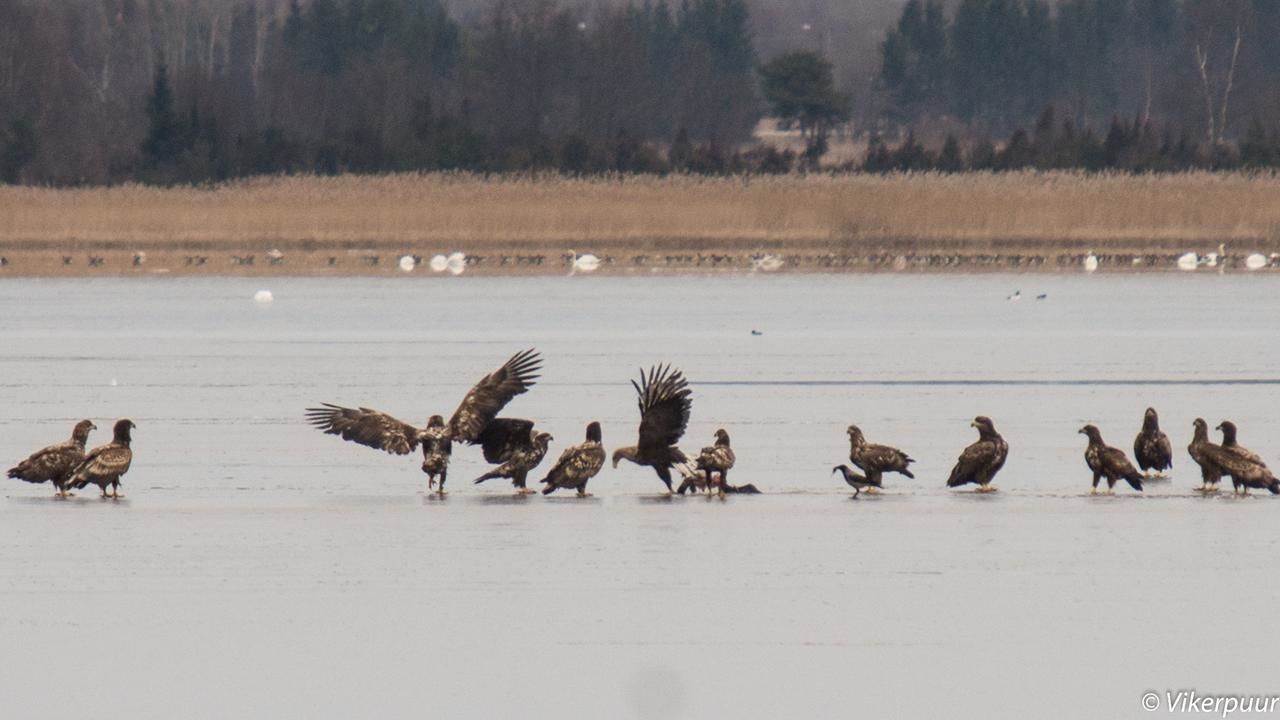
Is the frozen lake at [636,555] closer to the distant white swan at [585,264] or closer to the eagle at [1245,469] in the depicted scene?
the eagle at [1245,469]

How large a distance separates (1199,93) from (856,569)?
8594 cm

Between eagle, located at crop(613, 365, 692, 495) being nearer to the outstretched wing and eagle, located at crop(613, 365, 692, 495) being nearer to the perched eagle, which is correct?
the outstretched wing

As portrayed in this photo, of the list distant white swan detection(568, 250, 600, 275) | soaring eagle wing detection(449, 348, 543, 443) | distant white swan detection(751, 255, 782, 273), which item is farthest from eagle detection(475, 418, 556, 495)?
distant white swan detection(751, 255, 782, 273)

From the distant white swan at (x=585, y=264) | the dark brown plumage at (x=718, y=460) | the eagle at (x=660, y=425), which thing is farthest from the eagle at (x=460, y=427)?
the distant white swan at (x=585, y=264)

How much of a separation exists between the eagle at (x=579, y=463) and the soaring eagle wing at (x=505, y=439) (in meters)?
0.39

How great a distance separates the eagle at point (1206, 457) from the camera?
10789 millimetres

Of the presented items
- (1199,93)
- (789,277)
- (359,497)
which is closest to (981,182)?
(789,277)

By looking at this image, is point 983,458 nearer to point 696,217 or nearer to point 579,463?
point 579,463

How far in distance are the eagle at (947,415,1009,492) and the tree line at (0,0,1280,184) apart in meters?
33.0

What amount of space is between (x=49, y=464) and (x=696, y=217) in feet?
83.8

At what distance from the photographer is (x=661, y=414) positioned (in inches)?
427

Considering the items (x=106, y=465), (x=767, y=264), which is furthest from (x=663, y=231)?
(x=106, y=465)

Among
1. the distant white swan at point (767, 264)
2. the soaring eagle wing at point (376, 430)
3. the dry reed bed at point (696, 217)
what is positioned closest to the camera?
the soaring eagle wing at point (376, 430)

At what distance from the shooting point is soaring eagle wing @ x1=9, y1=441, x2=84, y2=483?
10.9 meters
